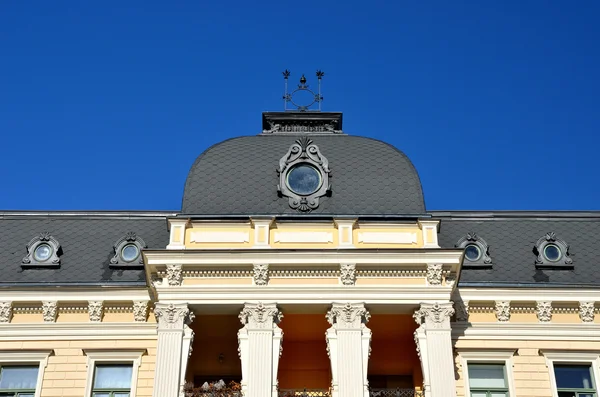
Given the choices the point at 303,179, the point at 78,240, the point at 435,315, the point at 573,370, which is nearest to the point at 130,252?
the point at 78,240

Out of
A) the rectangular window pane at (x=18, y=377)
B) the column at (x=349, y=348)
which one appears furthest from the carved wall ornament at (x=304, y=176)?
the rectangular window pane at (x=18, y=377)

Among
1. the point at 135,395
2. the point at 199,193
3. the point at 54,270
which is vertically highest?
the point at 199,193

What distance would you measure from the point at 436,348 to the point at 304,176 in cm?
641

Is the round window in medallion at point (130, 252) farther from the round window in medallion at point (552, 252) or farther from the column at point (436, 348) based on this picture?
the round window in medallion at point (552, 252)

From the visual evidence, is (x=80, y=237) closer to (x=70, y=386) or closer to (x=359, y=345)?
(x=70, y=386)

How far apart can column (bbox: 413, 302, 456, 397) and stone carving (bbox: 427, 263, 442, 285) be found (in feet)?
2.06

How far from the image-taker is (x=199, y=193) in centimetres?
2802

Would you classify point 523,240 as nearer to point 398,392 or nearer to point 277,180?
point 398,392

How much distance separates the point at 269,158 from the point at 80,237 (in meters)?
6.34

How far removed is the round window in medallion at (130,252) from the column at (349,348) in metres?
6.36

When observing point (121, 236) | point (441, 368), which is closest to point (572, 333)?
point (441, 368)

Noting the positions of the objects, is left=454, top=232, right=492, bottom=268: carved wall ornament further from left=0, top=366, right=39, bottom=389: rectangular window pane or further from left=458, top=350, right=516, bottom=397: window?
left=0, top=366, right=39, bottom=389: rectangular window pane

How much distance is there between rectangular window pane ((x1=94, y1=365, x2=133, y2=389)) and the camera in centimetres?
2609

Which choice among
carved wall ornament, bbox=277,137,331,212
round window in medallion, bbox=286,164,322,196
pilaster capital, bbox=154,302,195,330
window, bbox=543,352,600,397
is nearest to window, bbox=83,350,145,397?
pilaster capital, bbox=154,302,195,330
